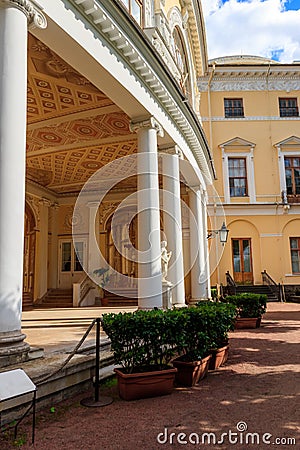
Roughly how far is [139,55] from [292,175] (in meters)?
19.6

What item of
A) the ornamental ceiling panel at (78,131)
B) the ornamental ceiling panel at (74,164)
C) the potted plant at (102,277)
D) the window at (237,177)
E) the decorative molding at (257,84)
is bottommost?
the potted plant at (102,277)

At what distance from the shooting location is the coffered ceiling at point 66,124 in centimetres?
775

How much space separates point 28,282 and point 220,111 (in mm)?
16681

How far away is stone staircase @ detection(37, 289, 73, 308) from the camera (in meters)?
15.1

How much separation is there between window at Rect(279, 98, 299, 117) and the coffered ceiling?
1592cm

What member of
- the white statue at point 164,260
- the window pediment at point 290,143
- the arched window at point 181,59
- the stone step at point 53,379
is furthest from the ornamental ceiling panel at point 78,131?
the window pediment at point 290,143

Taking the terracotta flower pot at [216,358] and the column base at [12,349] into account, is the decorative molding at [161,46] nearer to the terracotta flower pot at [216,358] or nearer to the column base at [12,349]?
the terracotta flower pot at [216,358]

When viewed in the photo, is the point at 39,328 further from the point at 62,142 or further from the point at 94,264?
the point at 94,264

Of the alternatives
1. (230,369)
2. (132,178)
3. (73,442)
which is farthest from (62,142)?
(73,442)

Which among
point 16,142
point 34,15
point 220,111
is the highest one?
point 220,111

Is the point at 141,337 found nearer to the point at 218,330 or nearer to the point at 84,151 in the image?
the point at 218,330

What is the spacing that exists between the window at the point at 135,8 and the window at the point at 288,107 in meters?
18.7

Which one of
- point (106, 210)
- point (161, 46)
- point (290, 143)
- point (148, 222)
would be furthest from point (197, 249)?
point (290, 143)

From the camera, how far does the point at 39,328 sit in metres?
8.24
